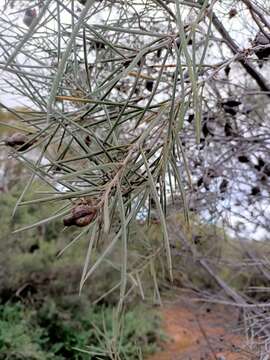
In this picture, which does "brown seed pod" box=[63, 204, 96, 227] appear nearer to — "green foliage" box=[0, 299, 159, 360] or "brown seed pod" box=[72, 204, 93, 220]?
"brown seed pod" box=[72, 204, 93, 220]

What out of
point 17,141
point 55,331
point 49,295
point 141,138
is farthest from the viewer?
point 49,295

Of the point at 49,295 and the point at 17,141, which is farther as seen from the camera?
the point at 49,295

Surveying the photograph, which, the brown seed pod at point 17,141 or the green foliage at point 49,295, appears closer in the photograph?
the brown seed pod at point 17,141

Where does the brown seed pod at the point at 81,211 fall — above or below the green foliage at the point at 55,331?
above

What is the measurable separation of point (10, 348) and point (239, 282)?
2456 millimetres

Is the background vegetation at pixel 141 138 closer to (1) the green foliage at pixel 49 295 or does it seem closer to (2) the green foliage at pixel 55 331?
(1) the green foliage at pixel 49 295

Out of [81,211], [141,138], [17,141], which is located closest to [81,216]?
[81,211]

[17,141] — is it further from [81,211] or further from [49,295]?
[49,295]

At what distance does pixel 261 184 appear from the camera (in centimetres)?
256

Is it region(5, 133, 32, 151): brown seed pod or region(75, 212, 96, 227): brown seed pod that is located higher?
region(5, 133, 32, 151): brown seed pod

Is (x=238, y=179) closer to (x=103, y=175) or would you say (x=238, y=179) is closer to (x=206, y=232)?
(x=206, y=232)

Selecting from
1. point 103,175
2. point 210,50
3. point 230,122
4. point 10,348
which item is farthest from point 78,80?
point 10,348

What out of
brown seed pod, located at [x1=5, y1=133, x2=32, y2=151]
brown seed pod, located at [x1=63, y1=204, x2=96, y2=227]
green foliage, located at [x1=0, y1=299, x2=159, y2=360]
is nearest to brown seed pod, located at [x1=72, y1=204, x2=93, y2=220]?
brown seed pod, located at [x1=63, y1=204, x2=96, y2=227]

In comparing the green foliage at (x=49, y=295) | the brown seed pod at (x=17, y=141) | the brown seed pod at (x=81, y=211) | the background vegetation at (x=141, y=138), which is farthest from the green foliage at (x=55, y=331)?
the brown seed pod at (x=81, y=211)
